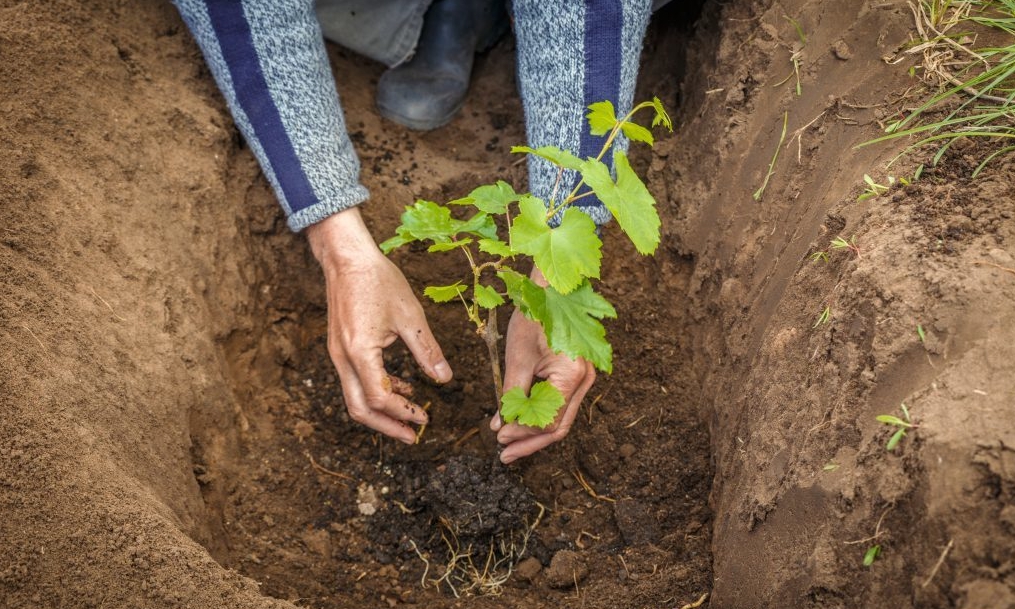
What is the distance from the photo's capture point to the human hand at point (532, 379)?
75.0 inches

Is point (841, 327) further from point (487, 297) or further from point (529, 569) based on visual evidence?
point (529, 569)

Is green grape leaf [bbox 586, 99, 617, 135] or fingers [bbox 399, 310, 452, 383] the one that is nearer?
green grape leaf [bbox 586, 99, 617, 135]

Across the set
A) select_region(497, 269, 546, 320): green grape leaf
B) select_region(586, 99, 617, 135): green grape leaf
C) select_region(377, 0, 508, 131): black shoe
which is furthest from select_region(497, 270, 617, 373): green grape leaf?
select_region(377, 0, 508, 131): black shoe

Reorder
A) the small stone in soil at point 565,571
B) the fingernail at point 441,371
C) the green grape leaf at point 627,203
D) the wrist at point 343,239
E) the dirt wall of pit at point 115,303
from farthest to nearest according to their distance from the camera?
the wrist at point 343,239
the fingernail at point 441,371
the small stone in soil at point 565,571
the dirt wall of pit at point 115,303
the green grape leaf at point 627,203

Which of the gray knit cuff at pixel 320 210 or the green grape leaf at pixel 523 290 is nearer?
the green grape leaf at pixel 523 290

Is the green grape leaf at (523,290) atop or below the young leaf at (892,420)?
atop

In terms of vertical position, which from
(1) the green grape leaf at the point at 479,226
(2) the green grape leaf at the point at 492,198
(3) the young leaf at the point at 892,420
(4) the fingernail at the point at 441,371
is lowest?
(4) the fingernail at the point at 441,371

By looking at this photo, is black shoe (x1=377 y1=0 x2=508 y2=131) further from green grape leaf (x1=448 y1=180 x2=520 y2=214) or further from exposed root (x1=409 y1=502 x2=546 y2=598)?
exposed root (x1=409 y1=502 x2=546 y2=598)

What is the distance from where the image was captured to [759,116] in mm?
2125

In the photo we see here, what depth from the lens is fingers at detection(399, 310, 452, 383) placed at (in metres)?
2.01

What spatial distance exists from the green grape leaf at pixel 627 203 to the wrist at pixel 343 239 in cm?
90

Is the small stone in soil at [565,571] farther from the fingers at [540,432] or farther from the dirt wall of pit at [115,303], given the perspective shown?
the dirt wall of pit at [115,303]

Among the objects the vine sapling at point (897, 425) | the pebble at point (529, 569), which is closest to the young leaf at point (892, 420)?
the vine sapling at point (897, 425)

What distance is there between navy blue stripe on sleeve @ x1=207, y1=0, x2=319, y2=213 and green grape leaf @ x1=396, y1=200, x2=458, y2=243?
66cm
